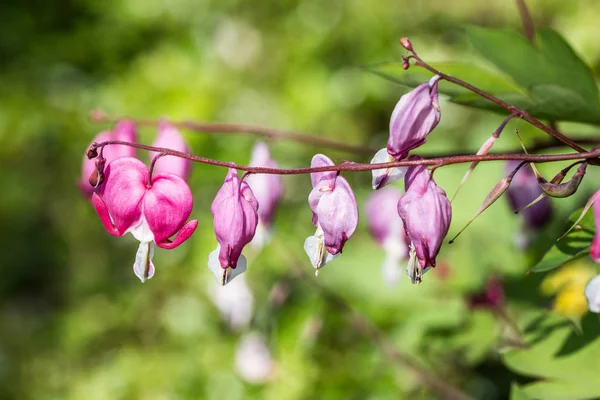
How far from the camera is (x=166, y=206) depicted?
69 cm

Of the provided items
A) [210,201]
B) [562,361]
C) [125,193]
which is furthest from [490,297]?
[210,201]

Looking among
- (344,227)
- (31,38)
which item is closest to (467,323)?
(344,227)

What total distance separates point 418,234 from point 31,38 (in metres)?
3.25

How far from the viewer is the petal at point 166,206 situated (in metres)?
0.69

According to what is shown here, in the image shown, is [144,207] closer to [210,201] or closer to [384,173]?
[384,173]

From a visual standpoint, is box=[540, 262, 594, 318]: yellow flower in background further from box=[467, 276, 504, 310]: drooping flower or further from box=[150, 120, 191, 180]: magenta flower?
box=[150, 120, 191, 180]: magenta flower

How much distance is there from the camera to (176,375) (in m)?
2.14

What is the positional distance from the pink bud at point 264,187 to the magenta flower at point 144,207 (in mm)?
309

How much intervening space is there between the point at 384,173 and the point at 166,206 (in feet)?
0.70

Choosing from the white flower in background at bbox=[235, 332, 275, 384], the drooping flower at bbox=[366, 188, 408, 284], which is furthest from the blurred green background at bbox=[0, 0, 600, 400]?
the drooping flower at bbox=[366, 188, 408, 284]

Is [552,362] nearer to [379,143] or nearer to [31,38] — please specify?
[379,143]

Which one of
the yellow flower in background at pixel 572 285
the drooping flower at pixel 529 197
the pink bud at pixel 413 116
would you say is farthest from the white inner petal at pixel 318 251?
the yellow flower in background at pixel 572 285

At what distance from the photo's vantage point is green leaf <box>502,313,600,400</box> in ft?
2.52

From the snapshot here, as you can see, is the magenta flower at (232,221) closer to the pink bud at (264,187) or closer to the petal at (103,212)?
the petal at (103,212)
